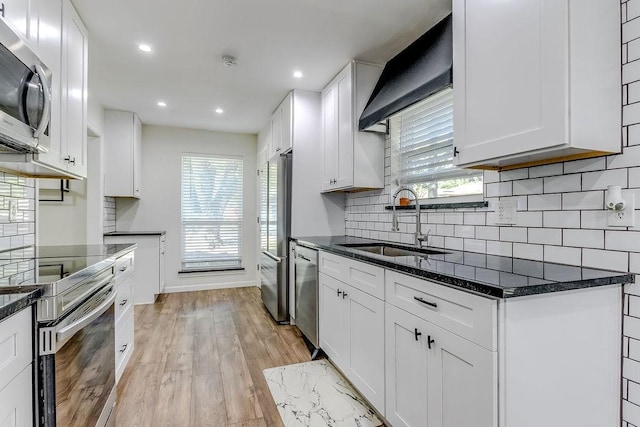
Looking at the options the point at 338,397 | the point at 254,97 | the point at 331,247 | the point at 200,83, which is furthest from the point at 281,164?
the point at 338,397

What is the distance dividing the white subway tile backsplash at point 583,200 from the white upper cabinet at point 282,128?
2494 millimetres

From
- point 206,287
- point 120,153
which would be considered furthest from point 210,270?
point 120,153

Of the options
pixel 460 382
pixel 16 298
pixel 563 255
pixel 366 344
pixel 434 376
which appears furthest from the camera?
pixel 366 344

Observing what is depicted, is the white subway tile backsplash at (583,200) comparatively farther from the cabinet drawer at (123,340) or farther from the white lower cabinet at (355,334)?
the cabinet drawer at (123,340)

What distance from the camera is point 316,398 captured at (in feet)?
6.68

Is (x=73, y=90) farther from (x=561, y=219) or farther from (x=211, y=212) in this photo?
(x=211, y=212)

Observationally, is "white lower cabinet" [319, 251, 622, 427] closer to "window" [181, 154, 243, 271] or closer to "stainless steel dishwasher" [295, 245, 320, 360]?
"stainless steel dishwasher" [295, 245, 320, 360]

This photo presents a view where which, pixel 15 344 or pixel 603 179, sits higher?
pixel 603 179

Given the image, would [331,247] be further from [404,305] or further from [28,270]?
[28,270]

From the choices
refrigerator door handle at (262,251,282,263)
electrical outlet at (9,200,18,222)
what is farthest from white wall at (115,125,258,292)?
electrical outlet at (9,200,18,222)

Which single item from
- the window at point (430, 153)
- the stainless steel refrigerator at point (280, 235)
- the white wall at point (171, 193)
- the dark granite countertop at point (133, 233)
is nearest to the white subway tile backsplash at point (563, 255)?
the window at point (430, 153)

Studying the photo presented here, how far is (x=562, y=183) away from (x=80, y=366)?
2211 mm

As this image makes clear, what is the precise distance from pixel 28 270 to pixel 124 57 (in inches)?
83.9

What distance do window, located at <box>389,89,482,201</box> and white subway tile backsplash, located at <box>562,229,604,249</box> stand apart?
61 cm
